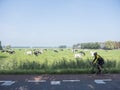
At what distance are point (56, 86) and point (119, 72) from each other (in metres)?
5.95

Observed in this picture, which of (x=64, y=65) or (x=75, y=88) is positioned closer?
(x=75, y=88)

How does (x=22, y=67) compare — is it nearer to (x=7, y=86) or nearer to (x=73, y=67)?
(x=73, y=67)

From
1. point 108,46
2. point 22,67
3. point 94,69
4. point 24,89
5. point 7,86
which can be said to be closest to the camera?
point 24,89

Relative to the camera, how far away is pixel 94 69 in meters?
14.0

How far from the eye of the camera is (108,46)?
37.3 meters

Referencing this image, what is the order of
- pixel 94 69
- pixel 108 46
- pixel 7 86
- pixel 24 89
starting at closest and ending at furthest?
pixel 24 89, pixel 7 86, pixel 94 69, pixel 108 46

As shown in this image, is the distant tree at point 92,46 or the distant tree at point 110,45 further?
the distant tree at point 92,46

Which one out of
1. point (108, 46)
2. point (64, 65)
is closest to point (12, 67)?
point (64, 65)

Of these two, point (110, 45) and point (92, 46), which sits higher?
point (110, 45)

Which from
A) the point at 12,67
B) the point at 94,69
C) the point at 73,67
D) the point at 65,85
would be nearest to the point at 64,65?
the point at 73,67

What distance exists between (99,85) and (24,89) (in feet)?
11.2

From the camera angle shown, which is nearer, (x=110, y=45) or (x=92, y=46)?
(x=110, y=45)

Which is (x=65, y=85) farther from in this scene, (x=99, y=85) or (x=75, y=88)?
(x=99, y=85)

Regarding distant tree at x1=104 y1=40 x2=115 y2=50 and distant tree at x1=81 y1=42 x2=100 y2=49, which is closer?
distant tree at x1=104 y1=40 x2=115 y2=50
